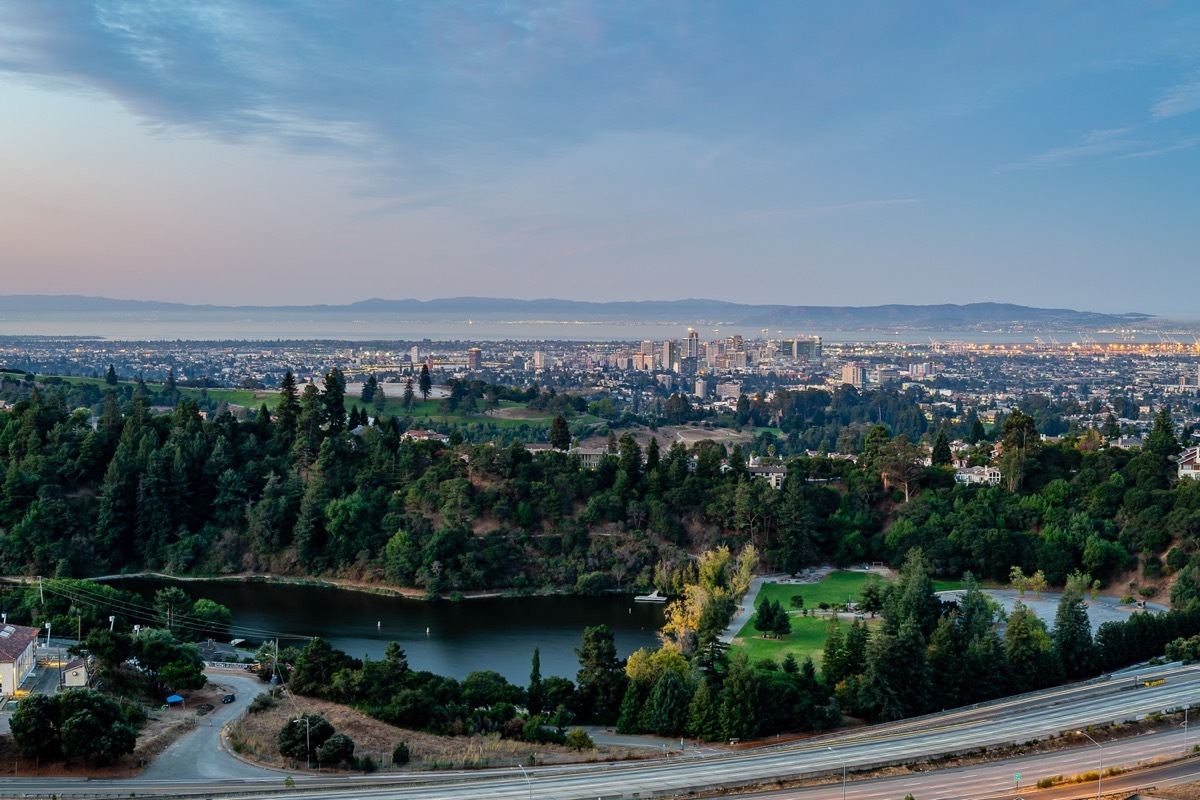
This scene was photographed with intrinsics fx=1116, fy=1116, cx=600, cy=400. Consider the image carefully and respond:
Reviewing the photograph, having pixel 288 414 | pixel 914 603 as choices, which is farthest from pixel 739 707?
pixel 288 414

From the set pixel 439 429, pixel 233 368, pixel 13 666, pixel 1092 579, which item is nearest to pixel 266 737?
pixel 13 666

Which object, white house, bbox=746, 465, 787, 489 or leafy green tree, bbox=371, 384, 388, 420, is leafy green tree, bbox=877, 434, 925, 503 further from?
leafy green tree, bbox=371, 384, 388, 420

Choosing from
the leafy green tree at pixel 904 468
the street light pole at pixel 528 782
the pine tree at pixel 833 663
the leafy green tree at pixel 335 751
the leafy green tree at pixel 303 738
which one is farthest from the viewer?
the leafy green tree at pixel 904 468

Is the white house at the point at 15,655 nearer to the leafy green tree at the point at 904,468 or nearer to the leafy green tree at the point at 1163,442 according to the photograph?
the leafy green tree at the point at 904,468

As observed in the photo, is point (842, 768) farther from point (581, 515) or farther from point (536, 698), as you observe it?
point (581, 515)

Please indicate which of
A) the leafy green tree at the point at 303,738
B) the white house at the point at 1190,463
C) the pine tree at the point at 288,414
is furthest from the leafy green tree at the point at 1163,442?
the pine tree at the point at 288,414

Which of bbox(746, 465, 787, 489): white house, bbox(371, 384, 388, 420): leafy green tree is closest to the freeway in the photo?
bbox(746, 465, 787, 489): white house
